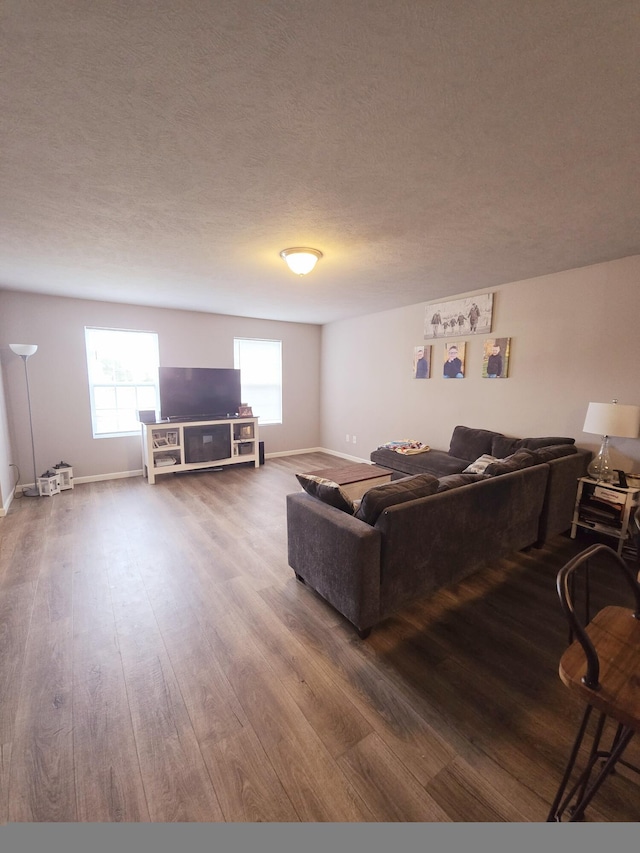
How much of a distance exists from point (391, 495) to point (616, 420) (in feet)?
7.10

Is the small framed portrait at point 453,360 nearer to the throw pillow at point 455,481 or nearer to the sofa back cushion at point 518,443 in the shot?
the sofa back cushion at point 518,443

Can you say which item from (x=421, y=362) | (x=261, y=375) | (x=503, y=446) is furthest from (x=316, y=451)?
(x=503, y=446)

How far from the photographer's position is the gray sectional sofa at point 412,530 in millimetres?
1875

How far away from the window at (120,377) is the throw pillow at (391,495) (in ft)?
14.0

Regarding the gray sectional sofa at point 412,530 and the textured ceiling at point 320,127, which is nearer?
the textured ceiling at point 320,127

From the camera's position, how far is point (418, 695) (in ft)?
5.17

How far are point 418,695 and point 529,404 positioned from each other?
3143 millimetres

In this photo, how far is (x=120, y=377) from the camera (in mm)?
4945

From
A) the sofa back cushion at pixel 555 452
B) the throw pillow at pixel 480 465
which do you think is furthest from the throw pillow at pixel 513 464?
the throw pillow at pixel 480 465

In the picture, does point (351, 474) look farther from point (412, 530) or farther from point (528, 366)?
point (528, 366)

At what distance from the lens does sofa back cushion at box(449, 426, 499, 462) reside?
3.92 metres

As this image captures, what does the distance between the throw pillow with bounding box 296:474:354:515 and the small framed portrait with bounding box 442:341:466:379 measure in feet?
9.41

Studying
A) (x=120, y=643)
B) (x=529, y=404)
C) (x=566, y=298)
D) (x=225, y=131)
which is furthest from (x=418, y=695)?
(x=566, y=298)

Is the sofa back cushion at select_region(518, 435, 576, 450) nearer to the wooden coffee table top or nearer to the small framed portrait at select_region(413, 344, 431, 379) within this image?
the wooden coffee table top
